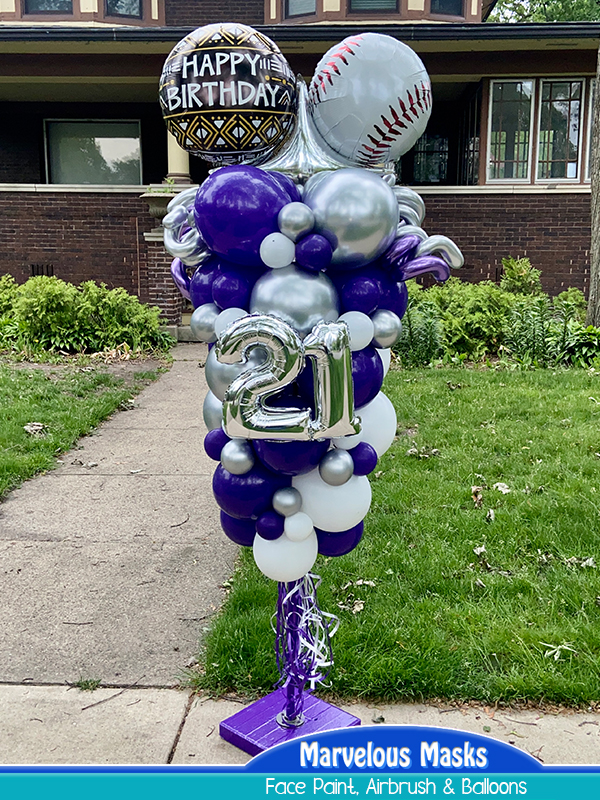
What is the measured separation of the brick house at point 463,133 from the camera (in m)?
11.0

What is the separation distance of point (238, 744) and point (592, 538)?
2239 mm

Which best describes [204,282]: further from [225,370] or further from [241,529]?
[241,529]

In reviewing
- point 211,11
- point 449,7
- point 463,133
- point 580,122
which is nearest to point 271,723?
point 580,122

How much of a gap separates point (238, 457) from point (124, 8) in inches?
565

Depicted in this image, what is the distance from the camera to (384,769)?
1.83 meters

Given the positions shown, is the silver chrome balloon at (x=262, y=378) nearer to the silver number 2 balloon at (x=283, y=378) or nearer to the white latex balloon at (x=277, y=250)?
the silver number 2 balloon at (x=283, y=378)

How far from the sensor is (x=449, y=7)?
1319 centimetres

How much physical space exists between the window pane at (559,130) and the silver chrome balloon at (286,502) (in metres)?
11.5

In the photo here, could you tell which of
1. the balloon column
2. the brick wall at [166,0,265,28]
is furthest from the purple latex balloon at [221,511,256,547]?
the brick wall at [166,0,265,28]

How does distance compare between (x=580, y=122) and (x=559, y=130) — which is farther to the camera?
(x=559, y=130)

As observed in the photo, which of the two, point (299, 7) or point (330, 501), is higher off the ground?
point (299, 7)

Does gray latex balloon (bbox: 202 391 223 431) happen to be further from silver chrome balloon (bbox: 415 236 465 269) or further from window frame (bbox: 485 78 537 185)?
window frame (bbox: 485 78 537 185)

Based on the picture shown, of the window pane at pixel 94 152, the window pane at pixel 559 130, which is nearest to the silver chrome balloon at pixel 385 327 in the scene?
the window pane at pixel 559 130

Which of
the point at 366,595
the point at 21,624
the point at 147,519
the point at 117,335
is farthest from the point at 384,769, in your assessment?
the point at 117,335
